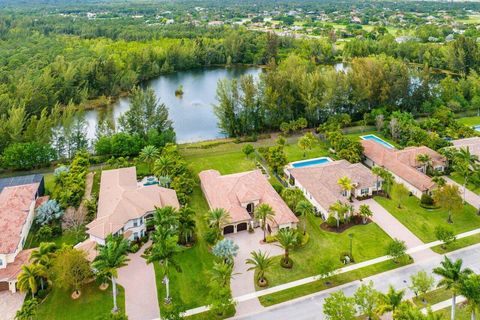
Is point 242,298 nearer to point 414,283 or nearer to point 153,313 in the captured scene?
point 153,313

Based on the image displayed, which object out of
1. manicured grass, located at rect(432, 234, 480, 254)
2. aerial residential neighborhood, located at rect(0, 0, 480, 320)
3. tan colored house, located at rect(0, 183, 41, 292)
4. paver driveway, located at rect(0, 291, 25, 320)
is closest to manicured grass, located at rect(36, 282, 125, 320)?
→ aerial residential neighborhood, located at rect(0, 0, 480, 320)

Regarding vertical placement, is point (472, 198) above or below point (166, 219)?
below

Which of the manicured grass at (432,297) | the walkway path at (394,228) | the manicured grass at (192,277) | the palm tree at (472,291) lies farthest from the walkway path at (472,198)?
the manicured grass at (192,277)

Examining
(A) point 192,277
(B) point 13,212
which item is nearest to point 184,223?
(A) point 192,277

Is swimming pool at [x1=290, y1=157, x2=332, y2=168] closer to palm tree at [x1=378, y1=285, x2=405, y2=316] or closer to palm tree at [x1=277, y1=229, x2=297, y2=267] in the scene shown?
palm tree at [x1=277, y1=229, x2=297, y2=267]

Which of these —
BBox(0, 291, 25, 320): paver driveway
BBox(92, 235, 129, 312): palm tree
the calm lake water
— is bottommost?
the calm lake water

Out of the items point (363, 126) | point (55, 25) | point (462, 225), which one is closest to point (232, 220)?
point (462, 225)

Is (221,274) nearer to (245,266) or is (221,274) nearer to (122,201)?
(245,266)
